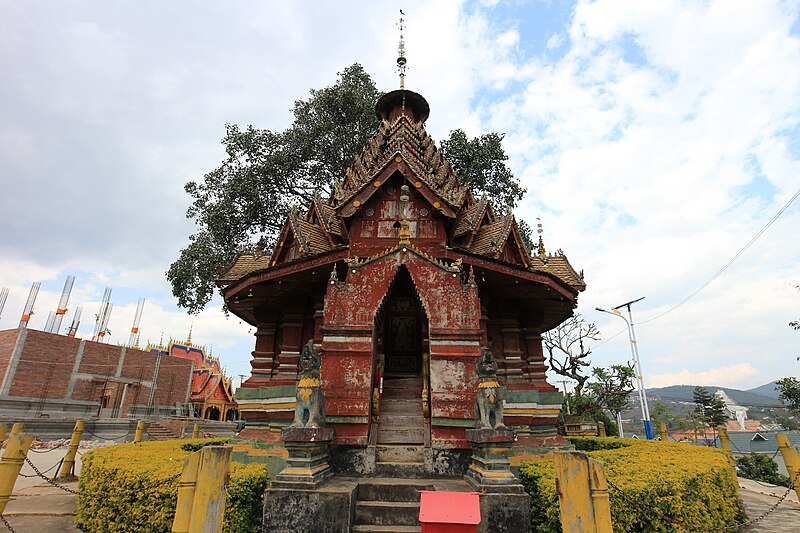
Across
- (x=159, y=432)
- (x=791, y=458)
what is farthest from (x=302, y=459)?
(x=159, y=432)

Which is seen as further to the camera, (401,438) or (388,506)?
(401,438)

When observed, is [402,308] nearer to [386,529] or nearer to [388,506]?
[388,506]

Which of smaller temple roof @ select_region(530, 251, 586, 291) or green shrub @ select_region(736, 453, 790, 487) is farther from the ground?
smaller temple roof @ select_region(530, 251, 586, 291)

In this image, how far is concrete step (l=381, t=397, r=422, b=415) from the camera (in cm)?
948

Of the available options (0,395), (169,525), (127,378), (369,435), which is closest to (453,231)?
(369,435)

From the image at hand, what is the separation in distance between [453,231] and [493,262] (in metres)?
2.29

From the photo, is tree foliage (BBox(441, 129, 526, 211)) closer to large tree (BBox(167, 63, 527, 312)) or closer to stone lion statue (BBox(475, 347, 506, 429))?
large tree (BBox(167, 63, 527, 312))

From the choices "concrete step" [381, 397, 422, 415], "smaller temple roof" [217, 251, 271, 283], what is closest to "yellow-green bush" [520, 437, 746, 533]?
"concrete step" [381, 397, 422, 415]

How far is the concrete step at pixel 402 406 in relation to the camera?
948 centimetres

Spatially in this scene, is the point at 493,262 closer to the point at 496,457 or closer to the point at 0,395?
the point at 496,457

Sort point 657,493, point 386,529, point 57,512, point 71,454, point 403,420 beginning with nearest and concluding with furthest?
point 657,493
point 386,529
point 57,512
point 403,420
point 71,454

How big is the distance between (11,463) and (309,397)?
4.55 metres

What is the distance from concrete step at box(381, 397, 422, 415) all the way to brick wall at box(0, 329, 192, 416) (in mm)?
31503

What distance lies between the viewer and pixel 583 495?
4.31 m
